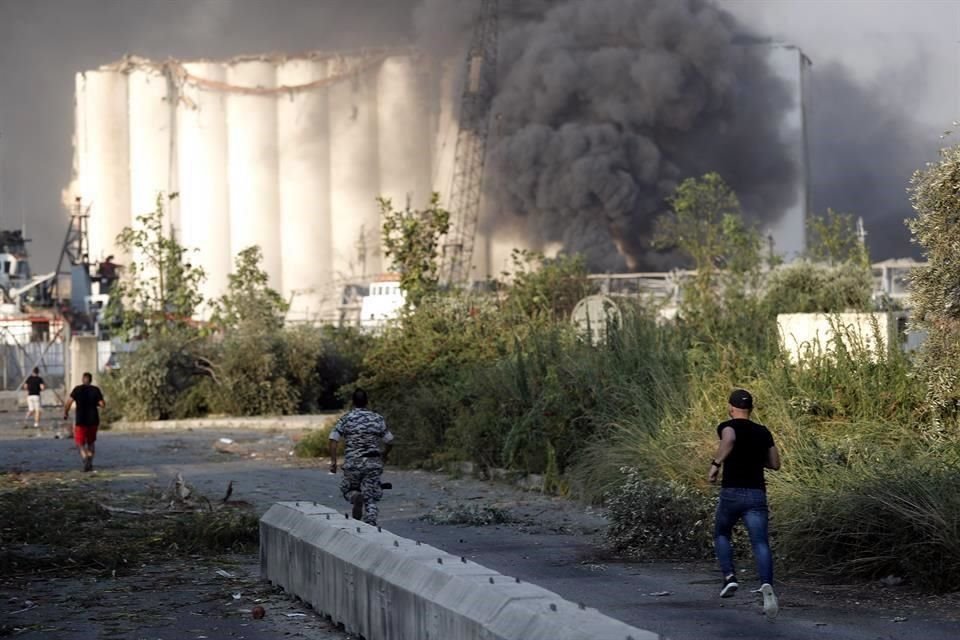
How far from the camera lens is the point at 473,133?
74.3 m

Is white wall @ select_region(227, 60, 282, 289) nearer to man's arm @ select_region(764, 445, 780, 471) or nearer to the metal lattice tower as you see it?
the metal lattice tower

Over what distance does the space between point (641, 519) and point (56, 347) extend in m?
44.9

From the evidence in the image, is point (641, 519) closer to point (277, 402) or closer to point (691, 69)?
point (277, 402)

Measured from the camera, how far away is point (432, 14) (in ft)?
255

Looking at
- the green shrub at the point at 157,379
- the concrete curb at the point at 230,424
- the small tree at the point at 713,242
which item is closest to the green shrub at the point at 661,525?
the small tree at the point at 713,242

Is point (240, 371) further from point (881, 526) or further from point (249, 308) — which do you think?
point (881, 526)

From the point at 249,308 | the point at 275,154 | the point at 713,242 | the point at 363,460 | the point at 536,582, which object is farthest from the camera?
the point at 275,154

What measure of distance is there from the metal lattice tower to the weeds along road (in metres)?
57.2

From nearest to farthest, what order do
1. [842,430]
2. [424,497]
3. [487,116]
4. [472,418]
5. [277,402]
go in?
[842,430]
[424,497]
[472,418]
[277,402]
[487,116]

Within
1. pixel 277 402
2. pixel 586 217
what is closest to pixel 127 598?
pixel 277 402

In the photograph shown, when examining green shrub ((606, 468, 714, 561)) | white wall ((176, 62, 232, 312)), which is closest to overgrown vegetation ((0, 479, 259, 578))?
green shrub ((606, 468, 714, 561))

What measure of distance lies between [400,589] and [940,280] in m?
6.74

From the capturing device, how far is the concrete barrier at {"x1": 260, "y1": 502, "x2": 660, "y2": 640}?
6090 mm

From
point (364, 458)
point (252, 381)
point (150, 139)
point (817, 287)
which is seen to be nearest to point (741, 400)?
point (364, 458)
